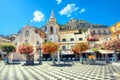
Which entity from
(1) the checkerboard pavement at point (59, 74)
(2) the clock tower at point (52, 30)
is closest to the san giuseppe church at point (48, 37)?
(2) the clock tower at point (52, 30)

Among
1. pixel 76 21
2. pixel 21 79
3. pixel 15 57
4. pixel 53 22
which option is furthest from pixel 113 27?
pixel 76 21

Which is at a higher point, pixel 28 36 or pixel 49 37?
pixel 28 36

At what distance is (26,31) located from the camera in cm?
5509

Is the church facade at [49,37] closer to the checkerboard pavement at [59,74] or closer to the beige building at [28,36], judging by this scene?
the beige building at [28,36]

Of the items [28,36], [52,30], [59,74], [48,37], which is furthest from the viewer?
[52,30]

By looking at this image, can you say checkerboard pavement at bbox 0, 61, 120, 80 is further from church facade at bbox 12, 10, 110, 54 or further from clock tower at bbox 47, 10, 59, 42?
clock tower at bbox 47, 10, 59, 42

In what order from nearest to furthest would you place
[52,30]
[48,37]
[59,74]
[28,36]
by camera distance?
1. [59,74]
2. [28,36]
3. [48,37]
4. [52,30]

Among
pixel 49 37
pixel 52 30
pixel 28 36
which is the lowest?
pixel 49 37

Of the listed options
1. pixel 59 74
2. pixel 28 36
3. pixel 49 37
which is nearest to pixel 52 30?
pixel 49 37

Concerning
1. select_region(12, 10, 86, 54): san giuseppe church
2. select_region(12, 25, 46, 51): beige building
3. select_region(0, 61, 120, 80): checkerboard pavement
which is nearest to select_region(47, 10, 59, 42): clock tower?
select_region(12, 10, 86, 54): san giuseppe church

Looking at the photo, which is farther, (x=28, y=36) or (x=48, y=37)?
(x=48, y=37)

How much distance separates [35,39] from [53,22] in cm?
844

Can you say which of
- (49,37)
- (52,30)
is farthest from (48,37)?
(52,30)

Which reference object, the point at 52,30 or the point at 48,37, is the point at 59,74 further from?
the point at 52,30
